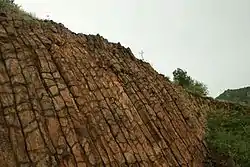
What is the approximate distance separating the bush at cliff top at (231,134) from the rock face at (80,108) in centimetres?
67

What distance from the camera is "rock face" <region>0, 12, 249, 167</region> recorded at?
27.0 ft

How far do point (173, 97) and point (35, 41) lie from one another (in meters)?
5.22

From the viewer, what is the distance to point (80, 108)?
9477 millimetres

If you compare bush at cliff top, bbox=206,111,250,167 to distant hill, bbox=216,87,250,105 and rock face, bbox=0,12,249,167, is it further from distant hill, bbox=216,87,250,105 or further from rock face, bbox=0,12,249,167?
distant hill, bbox=216,87,250,105

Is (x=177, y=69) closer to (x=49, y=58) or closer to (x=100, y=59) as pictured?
(x=100, y=59)

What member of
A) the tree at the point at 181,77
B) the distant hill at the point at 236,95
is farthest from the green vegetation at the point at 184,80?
the distant hill at the point at 236,95

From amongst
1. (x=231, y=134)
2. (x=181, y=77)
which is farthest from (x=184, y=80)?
(x=231, y=134)

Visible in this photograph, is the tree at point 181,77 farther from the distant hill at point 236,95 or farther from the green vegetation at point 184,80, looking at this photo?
the distant hill at point 236,95

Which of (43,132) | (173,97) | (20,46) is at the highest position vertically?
(20,46)

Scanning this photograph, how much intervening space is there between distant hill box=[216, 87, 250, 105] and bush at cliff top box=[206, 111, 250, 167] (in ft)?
27.6

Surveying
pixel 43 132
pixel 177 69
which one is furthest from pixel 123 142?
pixel 177 69

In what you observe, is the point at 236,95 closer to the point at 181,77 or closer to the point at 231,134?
the point at 181,77

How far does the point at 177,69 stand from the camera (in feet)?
72.9

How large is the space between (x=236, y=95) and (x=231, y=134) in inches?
507
